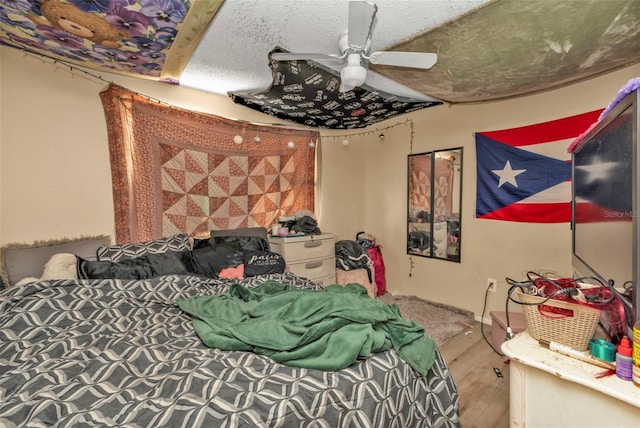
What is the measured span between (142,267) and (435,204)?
278cm

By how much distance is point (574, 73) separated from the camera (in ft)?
6.50

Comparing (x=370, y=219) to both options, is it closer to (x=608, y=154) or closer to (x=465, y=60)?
(x=465, y=60)

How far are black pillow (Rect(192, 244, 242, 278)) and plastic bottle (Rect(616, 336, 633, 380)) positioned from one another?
6.64ft

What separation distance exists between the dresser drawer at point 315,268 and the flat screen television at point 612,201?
2081mm

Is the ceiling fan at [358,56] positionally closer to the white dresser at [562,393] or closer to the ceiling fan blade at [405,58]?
the ceiling fan blade at [405,58]

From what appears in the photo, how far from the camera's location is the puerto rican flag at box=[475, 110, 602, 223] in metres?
2.29

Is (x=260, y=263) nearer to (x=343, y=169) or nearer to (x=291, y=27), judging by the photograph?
(x=291, y=27)

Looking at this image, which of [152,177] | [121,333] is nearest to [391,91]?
[152,177]

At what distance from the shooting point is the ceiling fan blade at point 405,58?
1591 mm

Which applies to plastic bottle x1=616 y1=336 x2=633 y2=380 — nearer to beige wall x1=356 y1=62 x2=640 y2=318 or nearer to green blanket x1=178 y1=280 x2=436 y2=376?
green blanket x1=178 y1=280 x2=436 y2=376

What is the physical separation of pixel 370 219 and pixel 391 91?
5.96 ft

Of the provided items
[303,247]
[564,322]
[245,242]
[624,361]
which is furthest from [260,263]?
[624,361]

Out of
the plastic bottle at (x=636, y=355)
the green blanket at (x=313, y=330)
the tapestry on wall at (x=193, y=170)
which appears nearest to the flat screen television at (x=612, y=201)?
the plastic bottle at (x=636, y=355)

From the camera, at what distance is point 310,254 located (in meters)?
2.98
